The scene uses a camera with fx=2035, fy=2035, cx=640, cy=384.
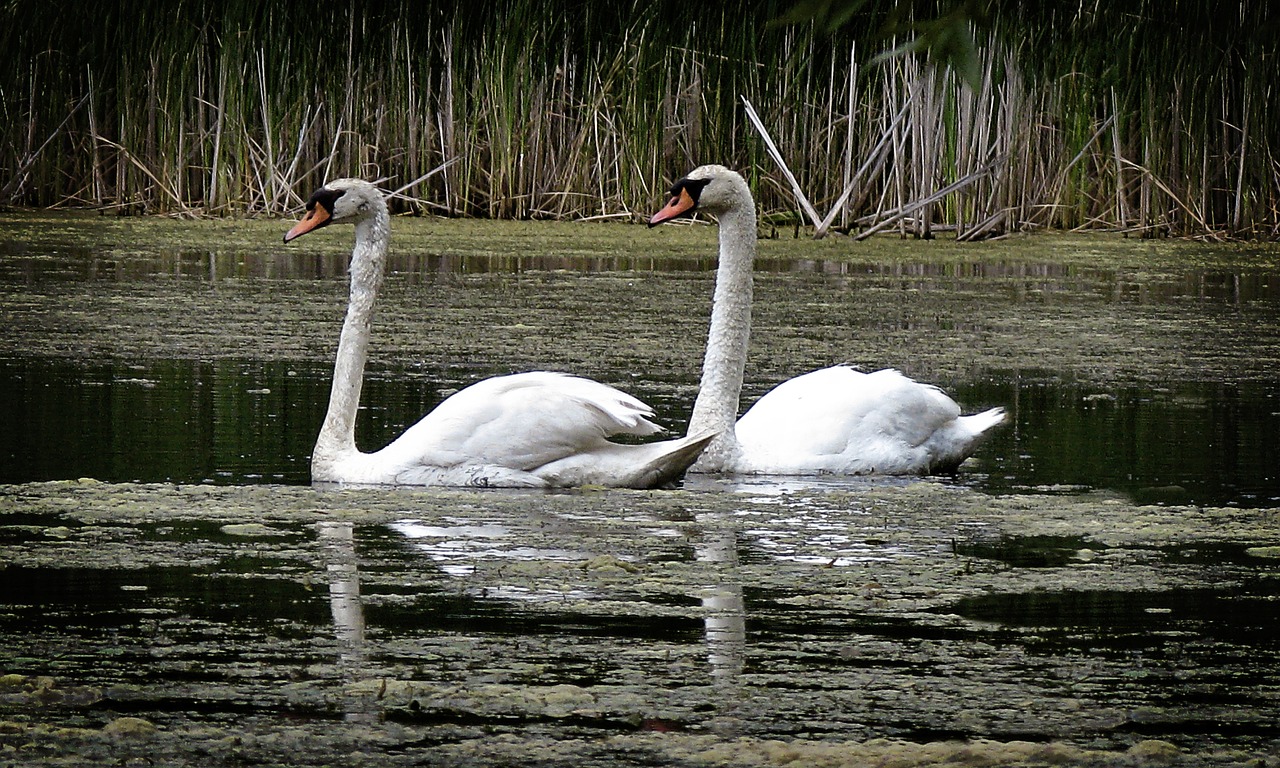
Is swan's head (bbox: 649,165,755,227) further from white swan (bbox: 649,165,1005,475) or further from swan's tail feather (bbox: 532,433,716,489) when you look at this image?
swan's tail feather (bbox: 532,433,716,489)

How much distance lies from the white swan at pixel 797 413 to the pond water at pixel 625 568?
A: 15cm

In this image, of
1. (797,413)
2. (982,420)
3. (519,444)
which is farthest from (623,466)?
(982,420)

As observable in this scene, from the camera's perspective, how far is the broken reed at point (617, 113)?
13.9 m

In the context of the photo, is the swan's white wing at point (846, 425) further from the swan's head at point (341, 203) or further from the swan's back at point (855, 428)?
the swan's head at point (341, 203)

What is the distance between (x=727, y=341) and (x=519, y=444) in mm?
1096

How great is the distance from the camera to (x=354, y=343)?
602cm

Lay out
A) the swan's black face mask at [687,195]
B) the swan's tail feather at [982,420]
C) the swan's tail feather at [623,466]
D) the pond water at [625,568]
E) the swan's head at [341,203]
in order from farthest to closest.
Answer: the swan's black face mask at [687,195] < the swan's tail feather at [982,420] < the swan's head at [341,203] < the swan's tail feather at [623,466] < the pond water at [625,568]

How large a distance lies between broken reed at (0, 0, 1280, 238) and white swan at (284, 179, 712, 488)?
329 inches

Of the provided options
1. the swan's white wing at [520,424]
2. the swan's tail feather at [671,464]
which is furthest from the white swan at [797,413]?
the swan's white wing at [520,424]

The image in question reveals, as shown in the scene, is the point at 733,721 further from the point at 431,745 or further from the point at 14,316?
the point at 14,316

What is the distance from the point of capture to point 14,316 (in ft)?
29.8

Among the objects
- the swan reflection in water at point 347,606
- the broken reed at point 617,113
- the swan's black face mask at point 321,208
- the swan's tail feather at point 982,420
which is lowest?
the swan reflection in water at point 347,606

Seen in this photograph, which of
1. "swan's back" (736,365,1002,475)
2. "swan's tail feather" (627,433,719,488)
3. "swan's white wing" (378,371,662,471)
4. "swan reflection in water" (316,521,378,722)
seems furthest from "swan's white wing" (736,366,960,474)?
"swan reflection in water" (316,521,378,722)

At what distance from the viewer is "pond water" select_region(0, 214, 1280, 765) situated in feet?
9.72
